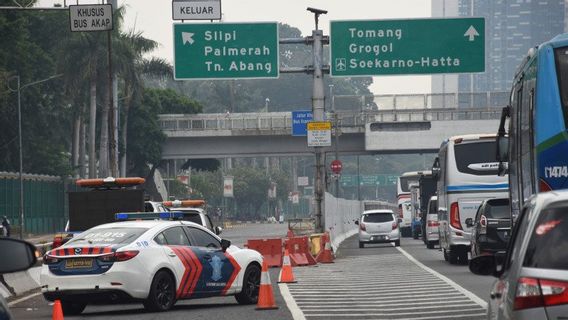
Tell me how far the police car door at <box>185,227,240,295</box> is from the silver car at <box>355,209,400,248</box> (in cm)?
3296

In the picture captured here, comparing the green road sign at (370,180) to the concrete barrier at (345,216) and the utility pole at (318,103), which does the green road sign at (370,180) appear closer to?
the concrete barrier at (345,216)

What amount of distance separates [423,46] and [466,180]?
5568 millimetres

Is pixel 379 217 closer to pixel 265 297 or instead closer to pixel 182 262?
pixel 182 262

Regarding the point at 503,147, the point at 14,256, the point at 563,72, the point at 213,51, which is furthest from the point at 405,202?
the point at 14,256

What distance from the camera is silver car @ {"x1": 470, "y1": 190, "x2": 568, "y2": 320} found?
7.83m

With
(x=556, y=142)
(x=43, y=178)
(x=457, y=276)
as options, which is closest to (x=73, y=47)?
(x=43, y=178)

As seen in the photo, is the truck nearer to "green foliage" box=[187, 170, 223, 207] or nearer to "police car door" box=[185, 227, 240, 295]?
"police car door" box=[185, 227, 240, 295]

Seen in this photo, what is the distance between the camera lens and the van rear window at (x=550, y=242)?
7945mm

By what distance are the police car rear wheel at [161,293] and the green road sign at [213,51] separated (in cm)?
1841

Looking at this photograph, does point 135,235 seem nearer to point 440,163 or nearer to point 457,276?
point 457,276

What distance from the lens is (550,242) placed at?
26.2 ft

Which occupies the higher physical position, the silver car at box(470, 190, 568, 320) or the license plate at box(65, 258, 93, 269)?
the silver car at box(470, 190, 568, 320)

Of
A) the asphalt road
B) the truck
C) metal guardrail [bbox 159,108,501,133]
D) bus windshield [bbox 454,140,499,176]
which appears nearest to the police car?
the asphalt road

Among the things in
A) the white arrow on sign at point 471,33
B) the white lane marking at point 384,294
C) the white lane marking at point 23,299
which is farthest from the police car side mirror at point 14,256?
the white arrow on sign at point 471,33
